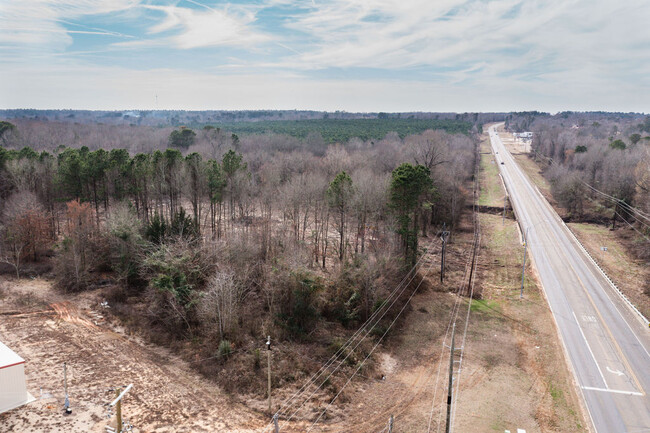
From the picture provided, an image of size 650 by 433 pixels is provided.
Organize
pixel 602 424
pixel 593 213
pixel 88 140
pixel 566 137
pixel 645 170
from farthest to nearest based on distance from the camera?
pixel 566 137 → pixel 88 140 → pixel 593 213 → pixel 645 170 → pixel 602 424

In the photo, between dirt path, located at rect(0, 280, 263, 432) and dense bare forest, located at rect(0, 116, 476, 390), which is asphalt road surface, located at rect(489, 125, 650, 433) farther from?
dirt path, located at rect(0, 280, 263, 432)

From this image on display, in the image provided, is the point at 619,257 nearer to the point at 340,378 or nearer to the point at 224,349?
the point at 340,378

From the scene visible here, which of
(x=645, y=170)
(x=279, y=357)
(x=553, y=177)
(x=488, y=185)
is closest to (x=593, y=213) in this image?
(x=645, y=170)

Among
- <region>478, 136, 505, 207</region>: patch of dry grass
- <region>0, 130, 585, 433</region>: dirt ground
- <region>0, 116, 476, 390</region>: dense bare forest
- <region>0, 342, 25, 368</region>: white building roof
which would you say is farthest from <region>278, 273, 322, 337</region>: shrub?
<region>478, 136, 505, 207</region>: patch of dry grass

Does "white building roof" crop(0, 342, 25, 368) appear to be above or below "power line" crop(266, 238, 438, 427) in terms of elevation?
above

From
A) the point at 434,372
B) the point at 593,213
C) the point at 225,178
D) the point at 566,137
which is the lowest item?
the point at 434,372

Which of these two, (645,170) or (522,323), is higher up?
(645,170)

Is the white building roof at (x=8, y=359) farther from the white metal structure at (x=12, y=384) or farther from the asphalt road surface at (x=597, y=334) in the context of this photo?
the asphalt road surface at (x=597, y=334)

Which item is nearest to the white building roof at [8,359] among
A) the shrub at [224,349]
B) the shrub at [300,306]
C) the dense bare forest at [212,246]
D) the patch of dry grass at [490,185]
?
the dense bare forest at [212,246]

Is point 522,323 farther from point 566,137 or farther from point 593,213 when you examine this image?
point 566,137
